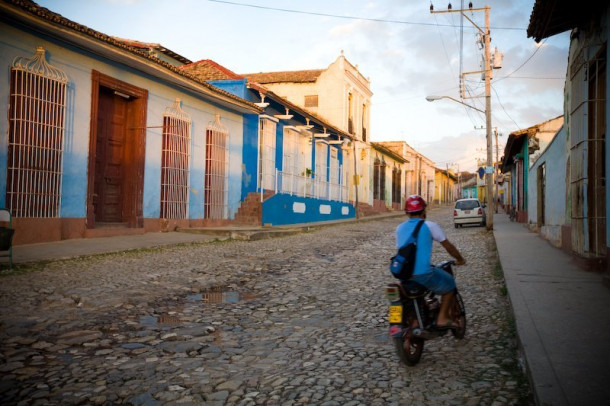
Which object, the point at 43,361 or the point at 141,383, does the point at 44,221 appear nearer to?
the point at 43,361

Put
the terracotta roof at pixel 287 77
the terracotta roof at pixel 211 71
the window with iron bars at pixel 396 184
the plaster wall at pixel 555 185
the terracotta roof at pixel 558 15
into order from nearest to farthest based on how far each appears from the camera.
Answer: the terracotta roof at pixel 558 15 → the plaster wall at pixel 555 185 → the terracotta roof at pixel 211 71 → the terracotta roof at pixel 287 77 → the window with iron bars at pixel 396 184

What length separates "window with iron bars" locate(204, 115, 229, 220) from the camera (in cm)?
1543

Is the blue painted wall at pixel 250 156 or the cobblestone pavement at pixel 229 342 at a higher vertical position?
the blue painted wall at pixel 250 156

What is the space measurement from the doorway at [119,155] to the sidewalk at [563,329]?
902 cm

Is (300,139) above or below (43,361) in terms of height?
above

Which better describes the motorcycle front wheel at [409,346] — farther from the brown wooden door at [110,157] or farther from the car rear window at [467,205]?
the car rear window at [467,205]

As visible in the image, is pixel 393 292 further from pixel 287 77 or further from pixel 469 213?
pixel 287 77

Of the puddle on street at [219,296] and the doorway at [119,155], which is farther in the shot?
the doorway at [119,155]

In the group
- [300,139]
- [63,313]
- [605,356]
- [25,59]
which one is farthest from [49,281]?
[300,139]

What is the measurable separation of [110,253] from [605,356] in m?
8.31

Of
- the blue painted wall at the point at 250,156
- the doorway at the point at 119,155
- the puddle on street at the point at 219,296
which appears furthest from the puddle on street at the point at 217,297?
the blue painted wall at the point at 250,156

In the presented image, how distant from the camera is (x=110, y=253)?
30.7 feet

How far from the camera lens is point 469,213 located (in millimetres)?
20719

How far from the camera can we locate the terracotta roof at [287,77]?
2972 centimetres
